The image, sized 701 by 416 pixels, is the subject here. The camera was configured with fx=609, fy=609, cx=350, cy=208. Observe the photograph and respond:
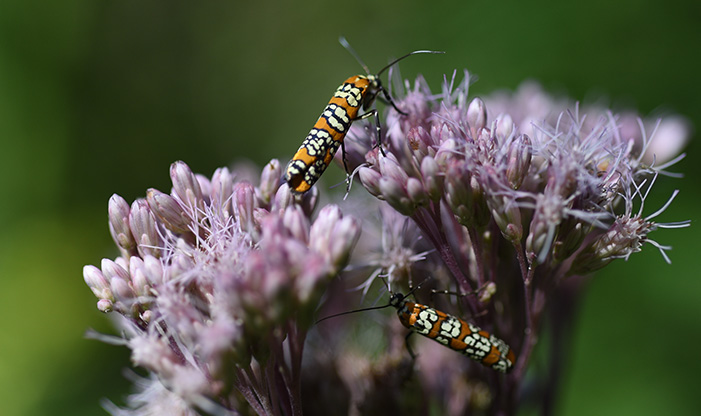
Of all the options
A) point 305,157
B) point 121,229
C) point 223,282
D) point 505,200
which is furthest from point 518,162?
point 121,229

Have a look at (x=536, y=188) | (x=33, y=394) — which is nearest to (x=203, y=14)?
(x=33, y=394)

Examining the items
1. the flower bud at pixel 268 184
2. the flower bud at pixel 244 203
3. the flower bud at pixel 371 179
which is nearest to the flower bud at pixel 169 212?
the flower bud at pixel 244 203

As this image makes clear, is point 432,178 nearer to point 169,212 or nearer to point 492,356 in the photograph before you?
point 492,356

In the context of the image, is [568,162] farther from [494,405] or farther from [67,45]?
[67,45]

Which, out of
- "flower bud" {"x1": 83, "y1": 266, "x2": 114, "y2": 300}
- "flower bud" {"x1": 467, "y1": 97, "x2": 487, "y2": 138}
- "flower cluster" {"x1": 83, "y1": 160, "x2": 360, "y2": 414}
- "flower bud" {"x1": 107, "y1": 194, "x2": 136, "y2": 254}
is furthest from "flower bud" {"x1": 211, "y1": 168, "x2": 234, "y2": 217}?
"flower bud" {"x1": 467, "y1": 97, "x2": 487, "y2": 138}

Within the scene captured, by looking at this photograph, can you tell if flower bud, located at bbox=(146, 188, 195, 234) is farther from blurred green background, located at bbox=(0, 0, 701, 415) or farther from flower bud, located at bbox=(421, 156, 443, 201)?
blurred green background, located at bbox=(0, 0, 701, 415)

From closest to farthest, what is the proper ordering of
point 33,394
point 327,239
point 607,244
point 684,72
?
point 327,239 → point 607,244 → point 33,394 → point 684,72
